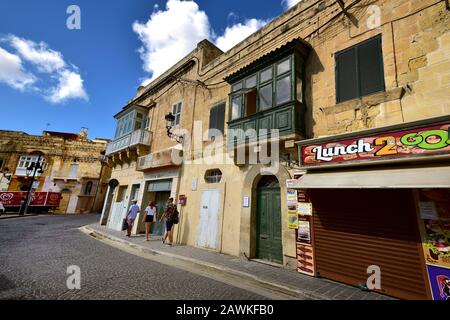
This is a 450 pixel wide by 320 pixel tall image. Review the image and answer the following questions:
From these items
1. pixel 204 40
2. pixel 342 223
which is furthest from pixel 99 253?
pixel 204 40

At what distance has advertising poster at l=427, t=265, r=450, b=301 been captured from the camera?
12.7ft

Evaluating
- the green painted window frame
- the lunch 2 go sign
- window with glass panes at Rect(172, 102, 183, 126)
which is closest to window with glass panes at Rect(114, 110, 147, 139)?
window with glass panes at Rect(172, 102, 183, 126)

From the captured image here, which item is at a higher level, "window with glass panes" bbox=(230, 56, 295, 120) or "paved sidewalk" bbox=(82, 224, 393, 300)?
"window with glass panes" bbox=(230, 56, 295, 120)

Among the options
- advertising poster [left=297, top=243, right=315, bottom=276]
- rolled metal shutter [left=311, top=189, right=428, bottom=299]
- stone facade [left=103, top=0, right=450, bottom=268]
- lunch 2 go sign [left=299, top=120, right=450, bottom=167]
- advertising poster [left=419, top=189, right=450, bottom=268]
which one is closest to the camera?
advertising poster [left=419, top=189, right=450, bottom=268]

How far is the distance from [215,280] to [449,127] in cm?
586

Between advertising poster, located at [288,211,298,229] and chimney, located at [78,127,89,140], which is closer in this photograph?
advertising poster, located at [288,211,298,229]

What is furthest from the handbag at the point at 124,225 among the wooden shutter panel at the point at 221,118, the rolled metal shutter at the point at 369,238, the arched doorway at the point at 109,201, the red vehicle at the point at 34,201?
the red vehicle at the point at 34,201

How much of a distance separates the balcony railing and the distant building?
56.8 ft

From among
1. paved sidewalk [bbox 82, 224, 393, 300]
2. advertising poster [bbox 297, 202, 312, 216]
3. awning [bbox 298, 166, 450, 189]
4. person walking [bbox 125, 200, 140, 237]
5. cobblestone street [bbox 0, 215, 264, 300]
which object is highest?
awning [bbox 298, 166, 450, 189]

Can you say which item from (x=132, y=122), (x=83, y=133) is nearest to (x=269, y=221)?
(x=132, y=122)

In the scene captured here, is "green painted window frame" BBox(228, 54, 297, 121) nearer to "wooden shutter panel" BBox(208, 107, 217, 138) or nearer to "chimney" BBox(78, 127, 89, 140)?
"wooden shutter panel" BBox(208, 107, 217, 138)

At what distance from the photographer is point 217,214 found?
28.5 ft

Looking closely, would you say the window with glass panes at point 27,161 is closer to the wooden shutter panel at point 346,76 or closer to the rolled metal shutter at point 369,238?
the rolled metal shutter at point 369,238
